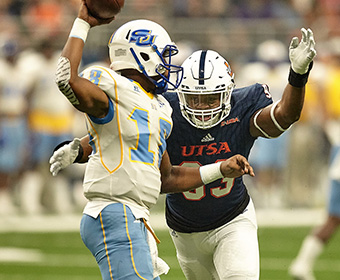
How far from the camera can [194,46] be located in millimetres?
10922

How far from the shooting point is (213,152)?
441cm

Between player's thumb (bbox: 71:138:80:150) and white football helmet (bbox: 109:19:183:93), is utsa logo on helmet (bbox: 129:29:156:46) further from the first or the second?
player's thumb (bbox: 71:138:80:150)

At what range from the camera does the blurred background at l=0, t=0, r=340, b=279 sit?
992 cm

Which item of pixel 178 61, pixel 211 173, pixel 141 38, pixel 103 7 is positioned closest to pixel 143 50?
pixel 141 38

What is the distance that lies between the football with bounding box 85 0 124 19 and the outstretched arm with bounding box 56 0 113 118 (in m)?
0.03

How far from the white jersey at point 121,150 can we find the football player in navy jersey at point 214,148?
71 cm

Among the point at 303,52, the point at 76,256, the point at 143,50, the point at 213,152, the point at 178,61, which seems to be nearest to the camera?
the point at 143,50

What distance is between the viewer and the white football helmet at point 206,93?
14.2 ft

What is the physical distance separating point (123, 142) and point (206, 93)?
2.75 feet

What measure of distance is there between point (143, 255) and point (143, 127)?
563mm

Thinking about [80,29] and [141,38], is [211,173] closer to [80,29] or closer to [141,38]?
[141,38]

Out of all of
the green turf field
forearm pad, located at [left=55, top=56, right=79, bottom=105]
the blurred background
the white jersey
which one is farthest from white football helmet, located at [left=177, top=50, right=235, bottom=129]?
the blurred background

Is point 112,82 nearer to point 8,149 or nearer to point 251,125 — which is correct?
point 251,125

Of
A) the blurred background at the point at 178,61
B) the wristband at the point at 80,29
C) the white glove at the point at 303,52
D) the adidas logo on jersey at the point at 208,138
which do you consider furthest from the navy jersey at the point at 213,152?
the blurred background at the point at 178,61
